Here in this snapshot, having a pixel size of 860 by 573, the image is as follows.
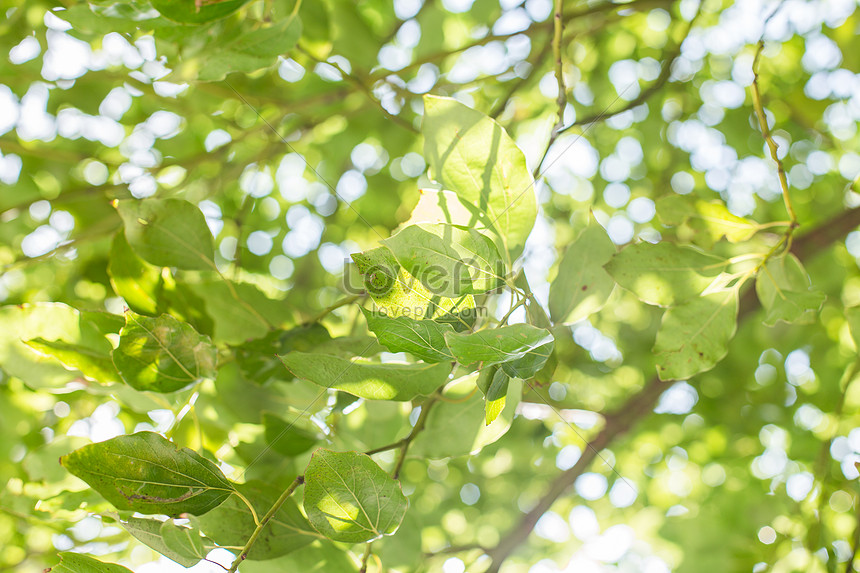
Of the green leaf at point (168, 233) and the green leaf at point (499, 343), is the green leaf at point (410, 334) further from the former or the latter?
the green leaf at point (168, 233)

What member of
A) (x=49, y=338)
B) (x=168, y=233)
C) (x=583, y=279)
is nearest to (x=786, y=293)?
(x=583, y=279)

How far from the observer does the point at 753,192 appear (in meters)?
1.59

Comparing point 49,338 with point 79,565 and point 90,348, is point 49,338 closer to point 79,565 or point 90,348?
point 90,348

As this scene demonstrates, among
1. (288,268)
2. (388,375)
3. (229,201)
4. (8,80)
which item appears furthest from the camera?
(288,268)

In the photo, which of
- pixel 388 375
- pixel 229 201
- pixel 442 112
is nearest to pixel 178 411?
pixel 388 375

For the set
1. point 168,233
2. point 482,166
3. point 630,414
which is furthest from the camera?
point 630,414

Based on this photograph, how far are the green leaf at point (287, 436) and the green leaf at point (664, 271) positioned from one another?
16.6 inches

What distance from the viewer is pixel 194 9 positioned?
571 millimetres

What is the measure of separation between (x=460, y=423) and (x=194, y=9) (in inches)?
20.5

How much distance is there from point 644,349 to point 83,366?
1486mm

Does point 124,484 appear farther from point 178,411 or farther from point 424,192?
point 424,192

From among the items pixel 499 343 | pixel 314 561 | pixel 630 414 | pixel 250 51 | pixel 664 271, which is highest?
pixel 250 51

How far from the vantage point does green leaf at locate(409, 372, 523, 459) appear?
574 millimetres

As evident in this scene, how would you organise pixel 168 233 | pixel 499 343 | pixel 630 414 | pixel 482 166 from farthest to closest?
pixel 630 414, pixel 168 233, pixel 482 166, pixel 499 343
